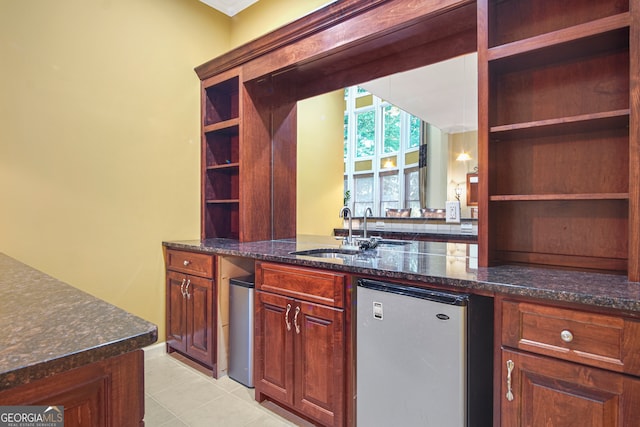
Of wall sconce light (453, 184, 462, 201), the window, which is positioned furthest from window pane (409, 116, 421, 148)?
wall sconce light (453, 184, 462, 201)

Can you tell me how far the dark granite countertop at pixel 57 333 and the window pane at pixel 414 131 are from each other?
1.98 m

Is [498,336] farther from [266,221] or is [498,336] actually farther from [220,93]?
[220,93]

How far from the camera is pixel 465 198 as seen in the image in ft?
6.85

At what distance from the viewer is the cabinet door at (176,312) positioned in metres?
2.68

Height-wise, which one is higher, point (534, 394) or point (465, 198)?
point (465, 198)

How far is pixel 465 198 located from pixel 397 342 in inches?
40.3

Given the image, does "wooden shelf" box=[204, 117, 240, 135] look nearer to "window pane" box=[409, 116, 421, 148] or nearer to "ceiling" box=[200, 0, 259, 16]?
"ceiling" box=[200, 0, 259, 16]

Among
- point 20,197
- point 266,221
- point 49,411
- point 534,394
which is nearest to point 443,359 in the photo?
point 534,394

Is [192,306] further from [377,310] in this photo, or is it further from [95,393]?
[95,393]

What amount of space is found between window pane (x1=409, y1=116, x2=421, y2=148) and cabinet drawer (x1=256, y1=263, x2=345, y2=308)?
3.71 ft

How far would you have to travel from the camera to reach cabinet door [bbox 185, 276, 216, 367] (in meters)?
2.44

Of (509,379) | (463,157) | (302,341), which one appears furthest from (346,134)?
(509,379)

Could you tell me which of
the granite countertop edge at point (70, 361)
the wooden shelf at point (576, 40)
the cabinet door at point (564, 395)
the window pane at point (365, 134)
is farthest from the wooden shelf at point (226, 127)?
the cabinet door at point (564, 395)

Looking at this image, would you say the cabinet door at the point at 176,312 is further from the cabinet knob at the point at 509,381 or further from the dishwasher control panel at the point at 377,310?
the cabinet knob at the point at 509,381
